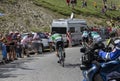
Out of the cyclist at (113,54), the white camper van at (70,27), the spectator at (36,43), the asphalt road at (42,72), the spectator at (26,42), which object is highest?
the cyclist at (113,54)

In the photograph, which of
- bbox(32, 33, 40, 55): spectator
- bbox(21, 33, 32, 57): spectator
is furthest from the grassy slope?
bbox(21, 33, 32, 57): spectator

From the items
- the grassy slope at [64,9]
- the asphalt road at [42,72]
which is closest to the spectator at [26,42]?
the asphalt road at [42,72]

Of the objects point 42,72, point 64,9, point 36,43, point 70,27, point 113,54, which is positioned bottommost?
point 64,9

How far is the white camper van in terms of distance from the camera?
1355 inches

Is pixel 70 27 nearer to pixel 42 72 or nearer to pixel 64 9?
pixel 42 72

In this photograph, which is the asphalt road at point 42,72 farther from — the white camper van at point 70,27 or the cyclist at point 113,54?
the white camper van at point 70,27

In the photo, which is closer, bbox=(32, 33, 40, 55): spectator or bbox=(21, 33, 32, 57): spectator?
bbox=(21, 33, 32, 57): spectator

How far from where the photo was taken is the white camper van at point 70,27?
34.4 metres

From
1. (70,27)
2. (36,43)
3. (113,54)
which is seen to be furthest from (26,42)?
(113,54)

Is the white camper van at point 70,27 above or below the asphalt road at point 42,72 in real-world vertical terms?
below

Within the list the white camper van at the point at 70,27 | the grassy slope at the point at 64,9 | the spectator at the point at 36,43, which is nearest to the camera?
the spectator at the point at 36,43

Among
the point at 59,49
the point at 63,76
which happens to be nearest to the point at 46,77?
the point at 63,76

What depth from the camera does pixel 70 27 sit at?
35000 millimetres

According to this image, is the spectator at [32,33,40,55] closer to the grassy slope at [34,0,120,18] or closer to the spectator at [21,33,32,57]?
the spectator at [21,33,32,57]
